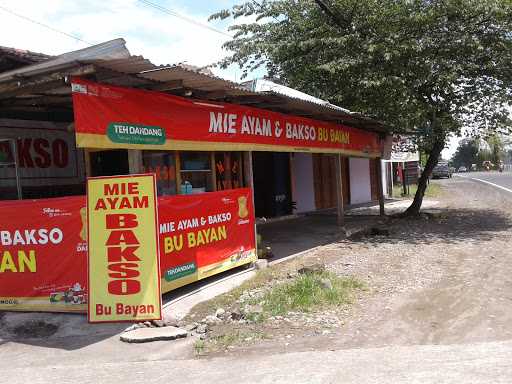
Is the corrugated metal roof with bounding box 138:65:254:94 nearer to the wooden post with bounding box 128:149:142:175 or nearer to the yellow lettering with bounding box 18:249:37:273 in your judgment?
the wooden post with bounding box 128:149:142:175

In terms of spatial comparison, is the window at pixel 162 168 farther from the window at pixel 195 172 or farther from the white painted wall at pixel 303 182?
the white painted wall at pixel 303 182

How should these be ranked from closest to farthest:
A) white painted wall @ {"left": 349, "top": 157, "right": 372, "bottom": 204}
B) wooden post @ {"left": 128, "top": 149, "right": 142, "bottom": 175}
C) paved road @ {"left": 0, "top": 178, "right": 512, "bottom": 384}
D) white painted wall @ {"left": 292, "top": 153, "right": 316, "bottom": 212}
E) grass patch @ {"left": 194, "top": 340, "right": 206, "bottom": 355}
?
paved road @ {"left": 0, "top": 178, "right": 512, "bottom": 384}
grass patch @ {"left": 194, "top": 340, "right": 206, "bottom": 355}
wooden post @ {"left": 128, "top": 149, "right": 142, "bottom": 175}
white painted wall @ {"left": 292, "top": 153, "right": 316, "bottom": 212}
white painted wall @ {"left": 349, "top": 157, "right": 372, "bottom": 204}

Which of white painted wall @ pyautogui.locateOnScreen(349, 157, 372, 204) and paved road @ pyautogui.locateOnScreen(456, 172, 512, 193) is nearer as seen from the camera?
white painted wall @ pyautogui.locateOnScreen(349, 157, 372, 204)

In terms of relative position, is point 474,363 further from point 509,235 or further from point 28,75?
point 509,235

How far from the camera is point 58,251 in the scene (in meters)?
6.48

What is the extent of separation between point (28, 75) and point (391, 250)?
25.2ft

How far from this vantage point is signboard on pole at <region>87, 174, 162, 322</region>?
19.7 feet

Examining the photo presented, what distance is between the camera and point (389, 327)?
577cm

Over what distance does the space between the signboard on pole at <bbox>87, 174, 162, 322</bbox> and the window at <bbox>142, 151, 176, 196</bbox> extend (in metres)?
3.55

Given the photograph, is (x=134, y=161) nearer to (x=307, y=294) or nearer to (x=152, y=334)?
(x=152, y=334)

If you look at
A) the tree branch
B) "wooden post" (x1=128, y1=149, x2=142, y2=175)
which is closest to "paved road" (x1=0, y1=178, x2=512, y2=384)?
"wooden post" (x1=128, y1=149, x2=142, y2=175)

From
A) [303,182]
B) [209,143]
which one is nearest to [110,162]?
[209,143]

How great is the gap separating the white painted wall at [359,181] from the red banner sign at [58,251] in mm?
15133

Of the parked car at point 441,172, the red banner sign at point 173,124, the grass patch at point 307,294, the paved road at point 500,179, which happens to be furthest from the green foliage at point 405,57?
the parked car at point 441,172
